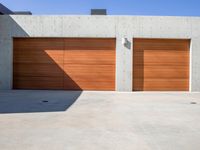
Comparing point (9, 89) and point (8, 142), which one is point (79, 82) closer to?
point (9, 89)

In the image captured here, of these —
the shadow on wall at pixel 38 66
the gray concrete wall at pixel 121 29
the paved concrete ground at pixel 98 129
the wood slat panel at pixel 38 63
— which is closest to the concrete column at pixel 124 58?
the gray concrete wall at pixel 121 29

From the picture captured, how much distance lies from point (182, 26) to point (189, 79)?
2.40 m

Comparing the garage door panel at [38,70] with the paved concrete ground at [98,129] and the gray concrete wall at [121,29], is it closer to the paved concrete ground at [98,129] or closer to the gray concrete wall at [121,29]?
the gray concrete wall at [121,29]

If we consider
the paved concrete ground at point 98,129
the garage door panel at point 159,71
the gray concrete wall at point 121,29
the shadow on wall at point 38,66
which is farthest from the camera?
the shadow on wall at point 38,66

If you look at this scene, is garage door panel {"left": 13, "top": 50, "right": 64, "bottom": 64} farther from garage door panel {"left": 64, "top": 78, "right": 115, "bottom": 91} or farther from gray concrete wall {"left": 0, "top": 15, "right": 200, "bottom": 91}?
garage door panel {"left": 64, "top": 78, "right": 115, "bottom": 91}

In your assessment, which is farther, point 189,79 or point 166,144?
point 189,79

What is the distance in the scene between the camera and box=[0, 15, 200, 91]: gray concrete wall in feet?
40.1

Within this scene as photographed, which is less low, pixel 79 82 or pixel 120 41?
pixel 120 41

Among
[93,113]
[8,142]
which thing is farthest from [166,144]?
[93,113]

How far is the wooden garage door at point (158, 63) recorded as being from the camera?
12.4m

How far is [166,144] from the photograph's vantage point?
379 cm

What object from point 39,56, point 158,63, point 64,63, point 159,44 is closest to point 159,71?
point 158,63

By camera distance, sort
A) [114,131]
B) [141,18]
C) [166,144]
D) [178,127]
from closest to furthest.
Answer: [166,144], [114,131], [178,127], [141,18]

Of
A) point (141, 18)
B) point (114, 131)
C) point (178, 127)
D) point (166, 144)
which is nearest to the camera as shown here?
point (166, 144)
